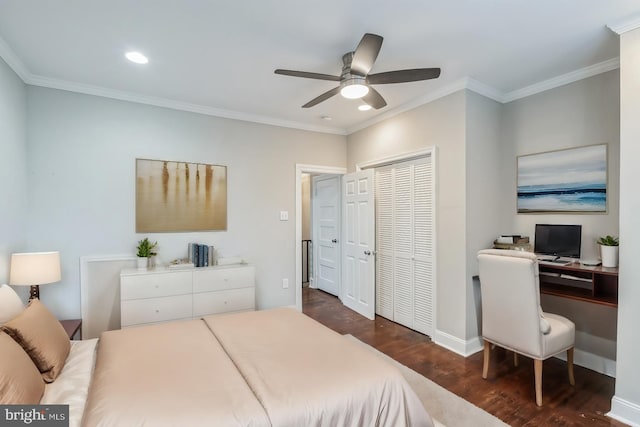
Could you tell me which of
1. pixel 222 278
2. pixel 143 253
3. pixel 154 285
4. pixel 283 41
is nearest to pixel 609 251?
pixel 283 41

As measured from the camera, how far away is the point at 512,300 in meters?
2.42

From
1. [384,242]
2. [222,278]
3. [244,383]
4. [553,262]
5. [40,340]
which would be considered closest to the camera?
[244,383]

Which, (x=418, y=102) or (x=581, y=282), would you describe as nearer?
(x=581, y=282)

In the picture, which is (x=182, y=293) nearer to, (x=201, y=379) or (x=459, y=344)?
(x=201, y=379)

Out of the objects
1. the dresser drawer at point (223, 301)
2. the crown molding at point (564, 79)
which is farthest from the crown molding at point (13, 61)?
the crown molding at point (564, 79)

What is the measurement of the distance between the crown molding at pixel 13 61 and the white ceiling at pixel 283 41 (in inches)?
0.5

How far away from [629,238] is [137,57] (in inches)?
152

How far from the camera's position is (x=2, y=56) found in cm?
241

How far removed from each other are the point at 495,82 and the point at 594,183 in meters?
1.27

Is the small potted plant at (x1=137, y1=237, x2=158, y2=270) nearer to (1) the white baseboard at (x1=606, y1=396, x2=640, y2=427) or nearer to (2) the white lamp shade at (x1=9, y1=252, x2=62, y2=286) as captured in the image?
(2) the white lamp shade at (x1=9, y1=252, x2=62, y2=286)

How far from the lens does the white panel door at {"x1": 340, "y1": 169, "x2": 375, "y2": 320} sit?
413 cm

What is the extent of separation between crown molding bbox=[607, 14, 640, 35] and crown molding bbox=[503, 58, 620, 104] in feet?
1.92

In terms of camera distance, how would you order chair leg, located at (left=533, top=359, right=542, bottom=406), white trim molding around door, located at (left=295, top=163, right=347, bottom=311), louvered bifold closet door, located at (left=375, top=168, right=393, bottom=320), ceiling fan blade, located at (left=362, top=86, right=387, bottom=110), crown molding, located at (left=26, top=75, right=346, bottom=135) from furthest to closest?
white trim molding around door, located at (left=295, top=163, right=347, bottom=311) < louvered bifold closet door, located at (left=375, top=168, right=393, bottom=320) < crown molding, located at (left=26, top=75, right=346, bottom=135) < ceiling fan blade, located at (left=362, top=86, right=387, bottom=110) < chair leg, located at (left=533, top=359, right=542, bottom=406)

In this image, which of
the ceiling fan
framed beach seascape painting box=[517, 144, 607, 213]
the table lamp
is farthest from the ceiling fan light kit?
the table lamp
